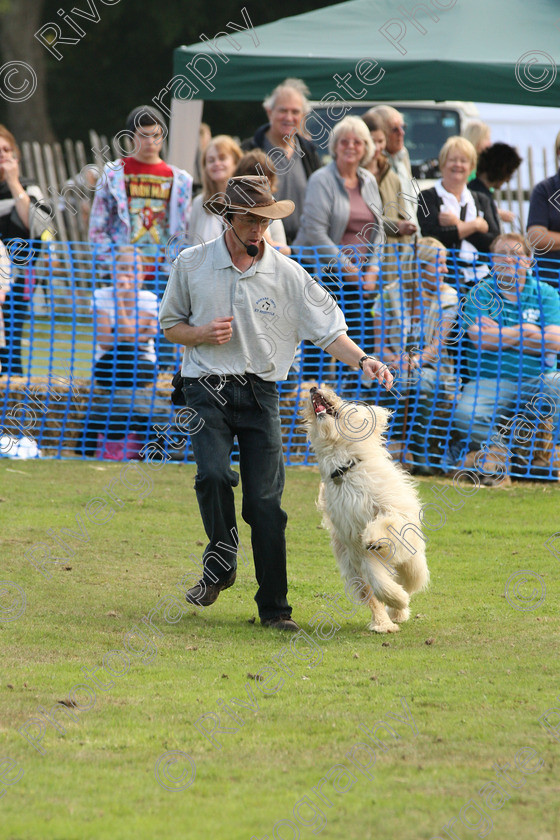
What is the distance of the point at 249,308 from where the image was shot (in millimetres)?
6062

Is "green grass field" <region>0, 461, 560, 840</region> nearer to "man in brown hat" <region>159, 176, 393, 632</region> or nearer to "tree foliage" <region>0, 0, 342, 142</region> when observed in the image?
"man in brown hat" <region>159, 176, 393, 632</region>

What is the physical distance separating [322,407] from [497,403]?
413 cm

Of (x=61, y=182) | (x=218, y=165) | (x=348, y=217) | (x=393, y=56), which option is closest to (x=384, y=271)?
(x=348, y=217)

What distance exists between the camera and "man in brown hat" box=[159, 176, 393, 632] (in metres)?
6.06

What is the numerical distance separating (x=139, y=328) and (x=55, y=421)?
1179mm

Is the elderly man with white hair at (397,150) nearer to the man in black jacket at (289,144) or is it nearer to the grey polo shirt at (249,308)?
the man in black jacket at (289,144)

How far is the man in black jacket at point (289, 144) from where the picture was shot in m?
10.5

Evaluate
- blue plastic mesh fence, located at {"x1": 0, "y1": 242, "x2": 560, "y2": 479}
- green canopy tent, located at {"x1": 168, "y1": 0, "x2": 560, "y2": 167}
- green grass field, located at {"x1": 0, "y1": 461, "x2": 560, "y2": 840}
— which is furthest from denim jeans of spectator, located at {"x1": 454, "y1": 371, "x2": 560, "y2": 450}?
green canopy tent, located at {"x1": 168, "y1": 0, "x2": 560, "y2": 167}

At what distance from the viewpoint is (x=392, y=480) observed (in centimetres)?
613

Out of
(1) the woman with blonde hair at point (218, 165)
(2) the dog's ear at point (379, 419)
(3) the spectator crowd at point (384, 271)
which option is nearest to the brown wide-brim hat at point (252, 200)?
(2) the dog's ear at point (379, 419)

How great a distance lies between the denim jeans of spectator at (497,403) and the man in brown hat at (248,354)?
4.05 metres

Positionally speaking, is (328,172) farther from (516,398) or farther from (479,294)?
(516,398)

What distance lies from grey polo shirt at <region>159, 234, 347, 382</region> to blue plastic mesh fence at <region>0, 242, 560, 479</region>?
3617 millimetres

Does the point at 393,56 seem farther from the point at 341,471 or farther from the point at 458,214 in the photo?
the point at 341,471
